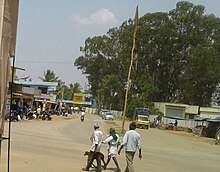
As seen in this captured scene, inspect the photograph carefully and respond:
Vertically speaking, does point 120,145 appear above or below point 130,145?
below

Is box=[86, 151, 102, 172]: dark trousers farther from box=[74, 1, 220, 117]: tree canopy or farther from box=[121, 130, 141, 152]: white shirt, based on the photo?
box=[74, 1, 220, 117]: tree canopy

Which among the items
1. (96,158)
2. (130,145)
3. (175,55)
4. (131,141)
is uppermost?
(175,55)

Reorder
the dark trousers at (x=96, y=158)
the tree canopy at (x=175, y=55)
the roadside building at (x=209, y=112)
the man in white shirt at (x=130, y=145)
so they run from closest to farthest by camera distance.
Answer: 1. the man in white shirt at (x=130, y=145)
2. the dark trousers at (x=96, y=158)
3. the roadside building at (x=209, y=112)
4. the tree canopy at (x=175, y=55)

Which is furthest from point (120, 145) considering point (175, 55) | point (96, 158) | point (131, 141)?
point (175, 55)

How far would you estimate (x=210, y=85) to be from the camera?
75500mm

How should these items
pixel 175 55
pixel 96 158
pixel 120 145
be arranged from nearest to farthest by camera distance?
pixel 96 158
pixel 120 145
pixel 175 55

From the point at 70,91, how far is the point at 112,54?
39.5 meters

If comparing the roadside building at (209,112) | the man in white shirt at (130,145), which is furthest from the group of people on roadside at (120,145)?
the roadside building at (209,112)

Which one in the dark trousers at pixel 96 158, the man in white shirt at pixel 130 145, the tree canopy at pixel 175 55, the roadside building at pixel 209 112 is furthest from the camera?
the tree canopy at pixel 175 55

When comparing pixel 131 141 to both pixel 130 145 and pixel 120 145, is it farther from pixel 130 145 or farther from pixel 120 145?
pixel 120 145

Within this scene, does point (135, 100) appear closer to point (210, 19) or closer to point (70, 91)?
point (210, 19)

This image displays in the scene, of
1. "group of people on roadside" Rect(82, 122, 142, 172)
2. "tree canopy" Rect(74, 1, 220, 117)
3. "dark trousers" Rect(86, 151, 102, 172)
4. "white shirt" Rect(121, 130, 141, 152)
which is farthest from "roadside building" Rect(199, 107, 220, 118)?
"white shirt" Rect(121, 130, 141, 152)

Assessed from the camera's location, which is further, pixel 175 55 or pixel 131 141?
pixel 175 55

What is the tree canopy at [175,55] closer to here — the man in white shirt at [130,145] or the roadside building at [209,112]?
the roadside building at [209,112]
